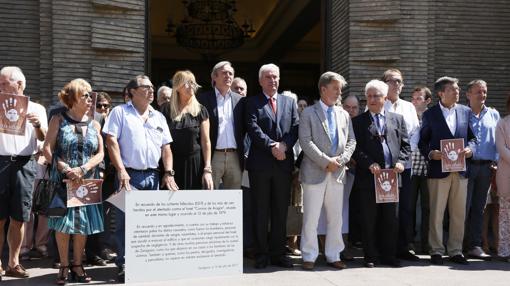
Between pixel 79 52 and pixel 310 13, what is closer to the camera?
pixel 79 52

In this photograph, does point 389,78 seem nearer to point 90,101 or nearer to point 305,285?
point 305,285

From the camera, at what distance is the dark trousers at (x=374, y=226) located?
7262 mm

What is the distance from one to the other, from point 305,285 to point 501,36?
20.7 ft

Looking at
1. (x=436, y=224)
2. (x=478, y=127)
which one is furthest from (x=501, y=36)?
(x=436, y=224)

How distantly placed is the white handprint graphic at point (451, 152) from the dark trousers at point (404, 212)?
1.59 feet

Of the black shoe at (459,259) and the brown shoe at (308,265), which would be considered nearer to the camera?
the brown shoe at (308,265)

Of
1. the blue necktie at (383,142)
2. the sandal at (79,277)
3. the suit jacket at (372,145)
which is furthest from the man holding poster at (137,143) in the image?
the blue necktie at (383,142)

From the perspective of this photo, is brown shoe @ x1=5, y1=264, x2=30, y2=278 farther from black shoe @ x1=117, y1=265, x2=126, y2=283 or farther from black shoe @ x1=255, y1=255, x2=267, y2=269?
black shoe @ x1=255, y1=255, x2=267, y2=269

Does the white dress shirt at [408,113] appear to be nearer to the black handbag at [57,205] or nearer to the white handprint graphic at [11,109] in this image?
the black handbag at [57,205]

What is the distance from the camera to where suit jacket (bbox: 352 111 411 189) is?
7250mm

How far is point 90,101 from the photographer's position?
6.34 metres

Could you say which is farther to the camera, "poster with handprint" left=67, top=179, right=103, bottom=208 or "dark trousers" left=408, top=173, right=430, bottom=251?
"dark trousers" left=408, top=173, right=430, bottom=251

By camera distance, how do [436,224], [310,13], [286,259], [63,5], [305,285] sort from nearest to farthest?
1. [305,285]
2. [286,259]
3. [436,224]
4. [63,5]
5. [310,13]

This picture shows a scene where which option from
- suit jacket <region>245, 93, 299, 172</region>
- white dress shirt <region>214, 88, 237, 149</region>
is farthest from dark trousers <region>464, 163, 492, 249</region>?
white dress shirt <region>214, 88, 237, 149</region>
